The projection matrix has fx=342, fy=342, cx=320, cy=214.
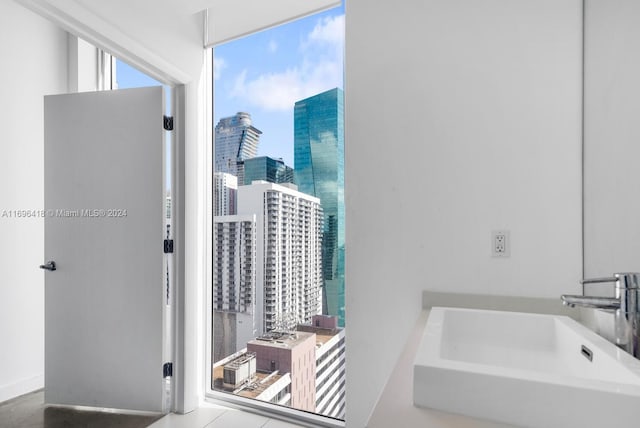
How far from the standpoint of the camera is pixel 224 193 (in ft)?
7.51

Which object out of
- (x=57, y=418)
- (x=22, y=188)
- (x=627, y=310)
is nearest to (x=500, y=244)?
(x=627, y=310)

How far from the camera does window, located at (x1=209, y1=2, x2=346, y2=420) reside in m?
1.91

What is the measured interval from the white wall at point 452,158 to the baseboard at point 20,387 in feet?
7.24

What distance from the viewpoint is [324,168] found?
6.39ft

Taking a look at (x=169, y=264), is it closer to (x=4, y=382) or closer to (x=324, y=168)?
(x=324, y=168)

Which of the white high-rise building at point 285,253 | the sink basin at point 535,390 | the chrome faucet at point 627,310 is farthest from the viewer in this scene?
the white high-rise building at point 285,253

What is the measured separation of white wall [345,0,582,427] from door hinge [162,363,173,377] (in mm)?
1119

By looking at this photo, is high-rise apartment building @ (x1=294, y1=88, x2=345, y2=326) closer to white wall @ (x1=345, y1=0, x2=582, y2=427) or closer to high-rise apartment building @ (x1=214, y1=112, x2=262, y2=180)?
white wall @ (x1=345, y1=0, x2=582, y2=427)

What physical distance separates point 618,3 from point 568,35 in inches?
12.9

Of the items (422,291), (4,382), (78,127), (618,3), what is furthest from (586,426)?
(4,382)

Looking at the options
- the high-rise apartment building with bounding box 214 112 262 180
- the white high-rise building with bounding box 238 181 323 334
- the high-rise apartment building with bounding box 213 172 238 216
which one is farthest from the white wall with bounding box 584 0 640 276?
the high-rise apartment building with bounding box 213 172 238 216

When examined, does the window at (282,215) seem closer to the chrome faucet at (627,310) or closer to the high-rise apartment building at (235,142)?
the high-rise apartment building at (235,142)

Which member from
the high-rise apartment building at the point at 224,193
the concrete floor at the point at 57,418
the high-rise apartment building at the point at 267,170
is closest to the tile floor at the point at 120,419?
the concrete floor at the point at 57,418

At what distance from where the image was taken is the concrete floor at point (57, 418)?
6.26ft
